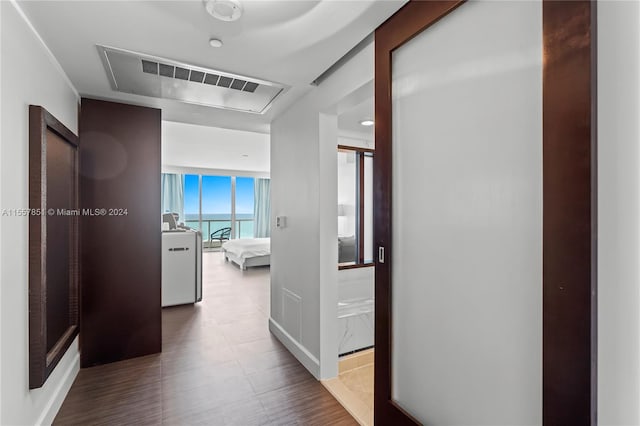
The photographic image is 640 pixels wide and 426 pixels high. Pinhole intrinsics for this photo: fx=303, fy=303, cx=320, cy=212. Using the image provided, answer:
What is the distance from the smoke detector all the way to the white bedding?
588cm

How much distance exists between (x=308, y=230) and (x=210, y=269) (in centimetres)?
535

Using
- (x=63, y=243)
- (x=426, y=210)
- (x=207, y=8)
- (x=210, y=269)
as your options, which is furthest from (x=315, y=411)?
(x=210, y=269)

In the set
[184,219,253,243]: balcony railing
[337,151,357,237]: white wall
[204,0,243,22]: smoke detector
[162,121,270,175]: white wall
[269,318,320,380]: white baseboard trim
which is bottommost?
[269,318,320,380]: white baseboard trim

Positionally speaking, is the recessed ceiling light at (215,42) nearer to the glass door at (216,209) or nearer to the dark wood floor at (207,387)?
the dark wood floor at (207,387)

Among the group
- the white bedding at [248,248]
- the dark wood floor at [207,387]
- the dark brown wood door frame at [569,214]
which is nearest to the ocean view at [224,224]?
the white bedding at [248,248]

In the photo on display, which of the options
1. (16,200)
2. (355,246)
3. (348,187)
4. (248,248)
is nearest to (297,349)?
(355,246)

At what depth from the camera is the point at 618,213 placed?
2.77 feet

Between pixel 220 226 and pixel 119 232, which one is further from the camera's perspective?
pixel 220 226

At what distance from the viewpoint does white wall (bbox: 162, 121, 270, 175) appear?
16.5 ft

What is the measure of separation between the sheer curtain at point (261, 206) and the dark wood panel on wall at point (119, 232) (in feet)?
26.0

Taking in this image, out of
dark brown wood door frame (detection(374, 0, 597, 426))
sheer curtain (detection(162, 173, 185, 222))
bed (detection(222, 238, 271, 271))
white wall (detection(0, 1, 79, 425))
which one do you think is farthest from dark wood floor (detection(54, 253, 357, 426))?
sheer curtain (detection(162, 173, 185, 222))

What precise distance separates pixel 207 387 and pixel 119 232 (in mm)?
1574

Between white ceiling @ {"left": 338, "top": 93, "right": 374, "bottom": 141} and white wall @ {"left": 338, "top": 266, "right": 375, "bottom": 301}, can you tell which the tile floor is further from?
white ceiling @ {"left": 338, "top": 93, "right": 374, "bottom": 141}

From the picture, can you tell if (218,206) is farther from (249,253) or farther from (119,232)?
(119,232)
